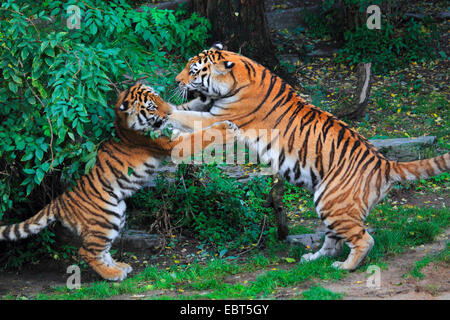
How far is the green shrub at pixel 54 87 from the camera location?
5.29 meters

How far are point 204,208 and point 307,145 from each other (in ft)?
5.88

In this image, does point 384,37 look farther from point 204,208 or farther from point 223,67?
point 223,67

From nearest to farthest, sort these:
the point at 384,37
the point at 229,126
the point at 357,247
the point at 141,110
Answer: the point at 357,247 → the point at 229,126 → the point at 141,110 → the point at 384,37

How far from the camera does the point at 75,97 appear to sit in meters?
5.27

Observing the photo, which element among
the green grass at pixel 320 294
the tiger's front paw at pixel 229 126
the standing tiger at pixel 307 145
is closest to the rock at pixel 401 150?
the standing tiger at pixel 307 145

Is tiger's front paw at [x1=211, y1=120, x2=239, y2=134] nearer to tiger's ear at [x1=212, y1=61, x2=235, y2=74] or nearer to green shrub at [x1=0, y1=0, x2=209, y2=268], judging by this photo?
tiger's ear at [x1=212, y1=61, x2=235, y2=74]

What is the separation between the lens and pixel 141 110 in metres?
6.04

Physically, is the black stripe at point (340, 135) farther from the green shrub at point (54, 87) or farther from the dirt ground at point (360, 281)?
the green shrub at point (54, 87)

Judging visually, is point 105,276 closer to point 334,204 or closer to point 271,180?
point 334,204

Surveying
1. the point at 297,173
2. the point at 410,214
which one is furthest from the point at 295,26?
the point at 297,173

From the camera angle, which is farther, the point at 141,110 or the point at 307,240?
the point at 307,240

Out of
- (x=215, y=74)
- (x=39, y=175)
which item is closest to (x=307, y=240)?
(x=215, y=74)

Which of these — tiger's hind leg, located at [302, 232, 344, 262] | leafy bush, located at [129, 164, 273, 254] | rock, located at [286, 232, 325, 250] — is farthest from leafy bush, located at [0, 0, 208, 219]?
tiger's hind leg, located at [302, 232, 344, 262]

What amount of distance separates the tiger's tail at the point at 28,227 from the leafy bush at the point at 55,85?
0.18m
